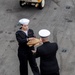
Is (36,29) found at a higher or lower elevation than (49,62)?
lower

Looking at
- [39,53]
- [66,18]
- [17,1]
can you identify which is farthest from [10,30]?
[39,53]

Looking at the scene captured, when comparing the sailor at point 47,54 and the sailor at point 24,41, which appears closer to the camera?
the sailor at point 47,54

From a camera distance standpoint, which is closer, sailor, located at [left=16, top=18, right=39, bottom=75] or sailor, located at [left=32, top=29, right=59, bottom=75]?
sailor, located at [left=32, top=29, right=59, bottom=75]

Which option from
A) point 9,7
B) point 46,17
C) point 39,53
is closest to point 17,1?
point 9,7

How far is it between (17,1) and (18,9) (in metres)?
1.15

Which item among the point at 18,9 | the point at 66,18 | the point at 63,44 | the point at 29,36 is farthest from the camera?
the point at 18,9

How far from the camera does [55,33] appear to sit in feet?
43.0

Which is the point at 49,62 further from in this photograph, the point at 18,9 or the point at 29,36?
the point at 18,9

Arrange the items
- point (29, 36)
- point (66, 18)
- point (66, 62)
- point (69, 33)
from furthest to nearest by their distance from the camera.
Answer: point (66, 18), point (69, 33), point (66, 62), point (29, 36)

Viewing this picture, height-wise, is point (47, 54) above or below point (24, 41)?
above

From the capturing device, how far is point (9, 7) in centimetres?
1653

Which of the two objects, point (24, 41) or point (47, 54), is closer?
point (47, 54)

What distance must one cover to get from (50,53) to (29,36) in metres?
1.40

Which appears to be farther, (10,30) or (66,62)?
(10,30)
